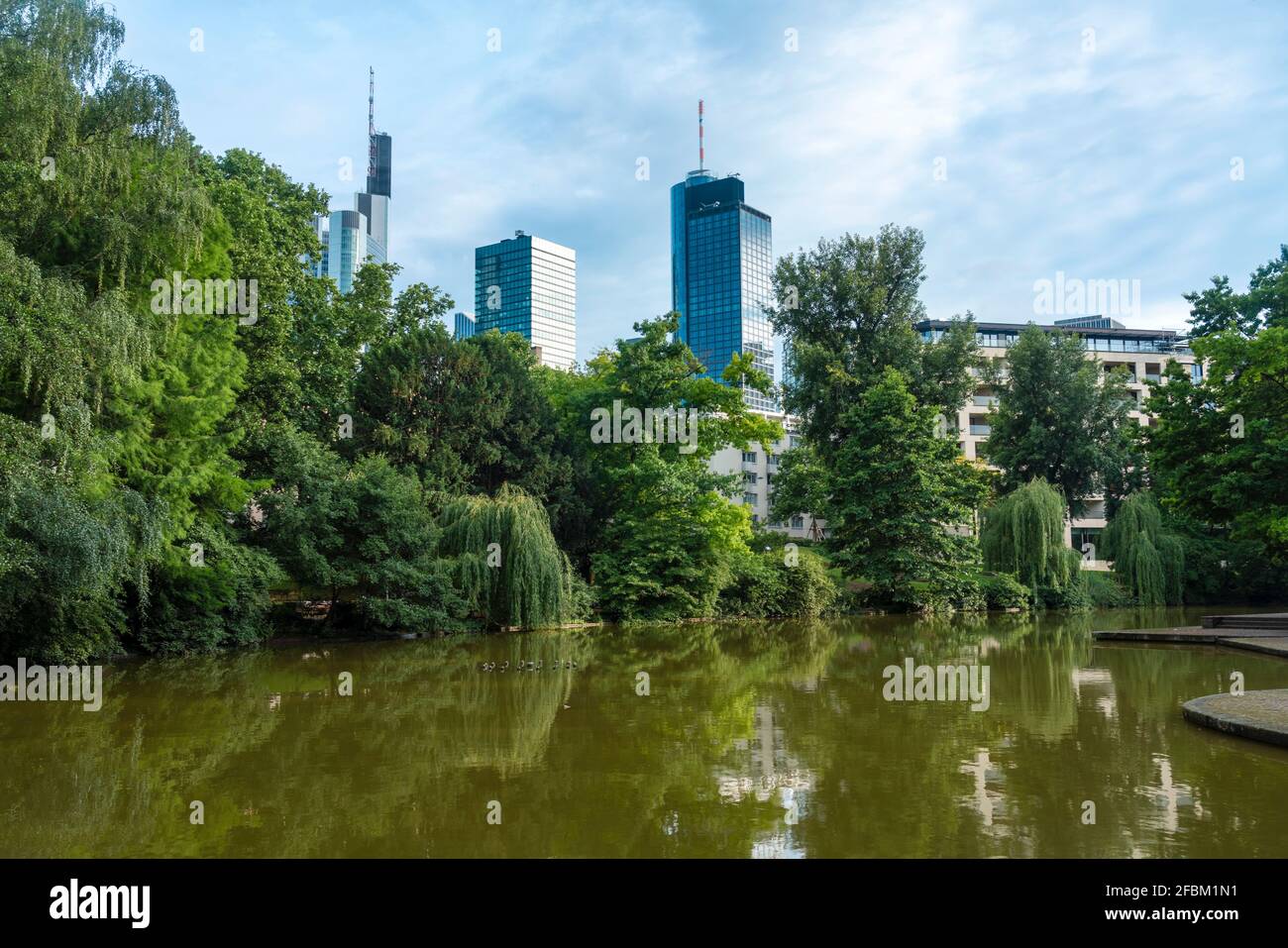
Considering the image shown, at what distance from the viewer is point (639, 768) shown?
7.81 m

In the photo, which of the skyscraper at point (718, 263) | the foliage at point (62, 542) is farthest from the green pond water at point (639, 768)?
the skyscraper at point (718, 263)

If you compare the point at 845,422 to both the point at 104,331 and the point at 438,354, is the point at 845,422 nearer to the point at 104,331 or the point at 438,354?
the point at 438,354

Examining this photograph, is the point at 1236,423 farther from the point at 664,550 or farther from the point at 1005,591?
the point at 664,550

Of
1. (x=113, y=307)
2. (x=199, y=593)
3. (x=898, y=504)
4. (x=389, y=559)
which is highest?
(x=113, y=307)

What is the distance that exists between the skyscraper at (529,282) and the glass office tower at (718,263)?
2998cm

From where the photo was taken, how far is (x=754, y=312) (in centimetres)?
11956

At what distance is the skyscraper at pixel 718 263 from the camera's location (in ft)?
357

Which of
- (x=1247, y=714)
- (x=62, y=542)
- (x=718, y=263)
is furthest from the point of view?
(x=718, y=263)

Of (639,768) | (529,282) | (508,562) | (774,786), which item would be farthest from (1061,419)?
(529,282)

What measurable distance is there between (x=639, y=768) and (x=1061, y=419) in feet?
129

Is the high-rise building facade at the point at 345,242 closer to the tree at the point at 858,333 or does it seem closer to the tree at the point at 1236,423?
the tree at the point at 858,333

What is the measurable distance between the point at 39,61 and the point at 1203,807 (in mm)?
17628

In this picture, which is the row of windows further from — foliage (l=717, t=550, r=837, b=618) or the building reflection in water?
the building reflection in water
